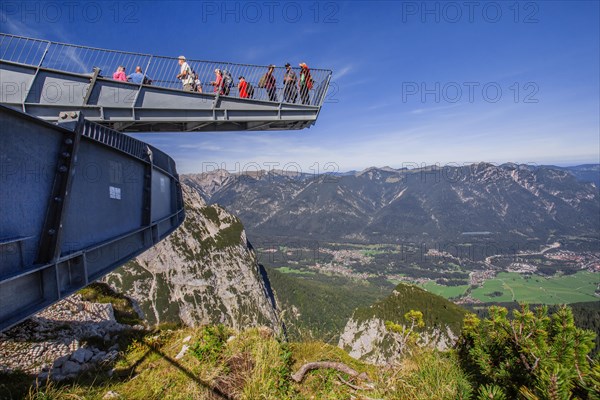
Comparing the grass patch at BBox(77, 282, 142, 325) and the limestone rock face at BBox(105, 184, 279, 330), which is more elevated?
the grass patch at BBox(77, 282, 142, 325)

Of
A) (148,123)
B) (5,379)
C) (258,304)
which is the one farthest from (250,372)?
(258,304)

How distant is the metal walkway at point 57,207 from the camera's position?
129 inches

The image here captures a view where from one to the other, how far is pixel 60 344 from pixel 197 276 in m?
111

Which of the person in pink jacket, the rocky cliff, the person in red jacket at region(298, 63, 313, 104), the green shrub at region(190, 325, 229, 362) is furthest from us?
the rocky cliff

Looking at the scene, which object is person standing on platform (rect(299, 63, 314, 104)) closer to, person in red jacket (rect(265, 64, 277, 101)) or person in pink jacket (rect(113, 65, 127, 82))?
person in red jacket (rect(265, 64, 277, 101))

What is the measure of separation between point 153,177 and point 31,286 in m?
4.03

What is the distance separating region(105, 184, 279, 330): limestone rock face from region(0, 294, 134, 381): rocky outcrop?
78.8 meters

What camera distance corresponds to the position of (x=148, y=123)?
9680 millimetres

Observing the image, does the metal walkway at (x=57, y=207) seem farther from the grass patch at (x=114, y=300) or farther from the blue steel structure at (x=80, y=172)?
the grass patch at (x=114, y=300)

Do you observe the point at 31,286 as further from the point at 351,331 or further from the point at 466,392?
the point at 351,331

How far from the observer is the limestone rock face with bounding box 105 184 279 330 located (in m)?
95.8

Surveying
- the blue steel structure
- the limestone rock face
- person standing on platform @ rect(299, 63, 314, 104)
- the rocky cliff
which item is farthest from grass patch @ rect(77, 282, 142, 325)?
the limestone rock face

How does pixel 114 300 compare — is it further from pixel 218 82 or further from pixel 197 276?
pixel 197 276

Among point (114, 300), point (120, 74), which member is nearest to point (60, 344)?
point (114, 300)
